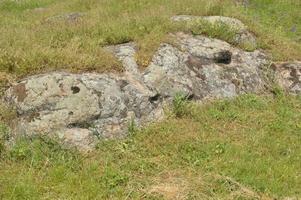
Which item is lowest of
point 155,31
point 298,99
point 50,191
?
point 298,99

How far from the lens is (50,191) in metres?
9.14

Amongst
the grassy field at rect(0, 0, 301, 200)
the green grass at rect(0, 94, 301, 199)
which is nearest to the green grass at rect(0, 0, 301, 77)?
the grassy field at rect(0, 0, 301, 200)

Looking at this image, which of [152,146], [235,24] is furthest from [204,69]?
[152,146]

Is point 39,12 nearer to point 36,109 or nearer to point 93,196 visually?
point 36,109

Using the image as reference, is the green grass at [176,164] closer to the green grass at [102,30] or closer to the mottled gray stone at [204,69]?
the mottled gray stone at [204,69]

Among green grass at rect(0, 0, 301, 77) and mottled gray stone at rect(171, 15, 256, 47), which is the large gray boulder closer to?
green grass at rect(0, 0, 301, 77)

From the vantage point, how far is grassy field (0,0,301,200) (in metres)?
9.30

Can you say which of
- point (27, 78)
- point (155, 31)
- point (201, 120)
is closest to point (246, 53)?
point (155, 31)

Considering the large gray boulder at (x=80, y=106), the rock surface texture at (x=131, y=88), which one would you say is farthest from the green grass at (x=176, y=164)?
the rock surface texture at (x=131, y=88)

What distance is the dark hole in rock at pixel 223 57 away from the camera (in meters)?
14.3

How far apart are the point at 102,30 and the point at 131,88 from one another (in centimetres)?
306

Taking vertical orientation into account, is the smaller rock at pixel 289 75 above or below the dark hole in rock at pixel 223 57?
below

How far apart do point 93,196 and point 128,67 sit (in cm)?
475

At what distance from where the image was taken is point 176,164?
10.1 meters
